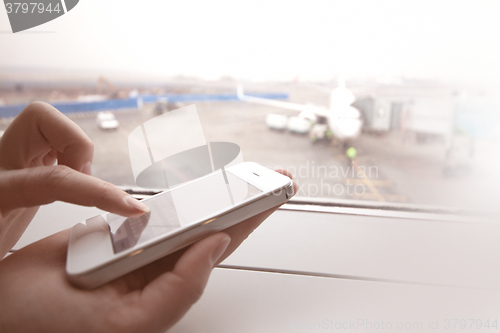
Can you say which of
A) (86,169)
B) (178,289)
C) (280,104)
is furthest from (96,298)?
(280,104)

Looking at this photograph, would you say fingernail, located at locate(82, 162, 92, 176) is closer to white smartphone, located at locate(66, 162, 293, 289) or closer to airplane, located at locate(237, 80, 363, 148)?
white smartphone, located at locate(66, 162, 293, 289)

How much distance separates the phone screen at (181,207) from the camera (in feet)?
1.29

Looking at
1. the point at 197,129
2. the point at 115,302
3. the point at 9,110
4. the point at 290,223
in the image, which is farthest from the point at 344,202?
the point at 9,110

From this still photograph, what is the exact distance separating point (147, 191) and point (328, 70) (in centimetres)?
53

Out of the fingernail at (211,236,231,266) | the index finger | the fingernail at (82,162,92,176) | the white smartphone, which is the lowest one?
the fingernail at (211,236,231,266)

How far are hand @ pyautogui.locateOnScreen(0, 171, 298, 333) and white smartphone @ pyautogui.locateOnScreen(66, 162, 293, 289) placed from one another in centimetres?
2

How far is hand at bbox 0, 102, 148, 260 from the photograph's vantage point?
358 millimetres

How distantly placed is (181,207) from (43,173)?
19 cm

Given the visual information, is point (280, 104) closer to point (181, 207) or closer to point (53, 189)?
point (181, 207)

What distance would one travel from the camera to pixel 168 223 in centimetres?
41

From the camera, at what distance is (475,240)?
0.56 metres

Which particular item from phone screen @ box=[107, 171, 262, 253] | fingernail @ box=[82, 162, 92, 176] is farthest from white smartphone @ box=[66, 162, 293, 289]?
fingernail @ box=[82, 162, 92, 176]

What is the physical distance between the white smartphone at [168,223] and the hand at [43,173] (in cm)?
4

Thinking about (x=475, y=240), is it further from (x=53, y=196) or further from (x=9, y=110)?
(x=9, y=110)
